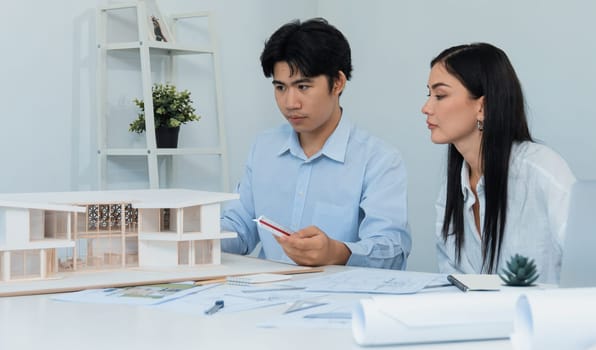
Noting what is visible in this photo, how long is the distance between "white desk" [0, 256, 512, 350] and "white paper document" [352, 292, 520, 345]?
0.8 inches

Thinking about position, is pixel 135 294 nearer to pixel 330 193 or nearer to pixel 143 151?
pixel 330 193

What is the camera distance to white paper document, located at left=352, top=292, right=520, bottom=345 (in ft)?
3.67

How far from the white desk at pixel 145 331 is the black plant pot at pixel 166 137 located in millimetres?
1777

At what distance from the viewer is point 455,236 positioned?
2346 mm

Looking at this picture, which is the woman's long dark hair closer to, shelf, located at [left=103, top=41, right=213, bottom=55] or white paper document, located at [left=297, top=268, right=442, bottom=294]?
white paper document, located at [left=297, top=268, right=442, bottom=294]

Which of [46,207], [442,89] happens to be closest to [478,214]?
[442,89]

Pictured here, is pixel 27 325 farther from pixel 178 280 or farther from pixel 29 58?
pixel 29 58

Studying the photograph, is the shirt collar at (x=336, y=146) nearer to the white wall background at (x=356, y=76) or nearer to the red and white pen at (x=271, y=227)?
the red and white pen at (x=271, y=227)

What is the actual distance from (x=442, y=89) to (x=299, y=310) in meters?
1.14

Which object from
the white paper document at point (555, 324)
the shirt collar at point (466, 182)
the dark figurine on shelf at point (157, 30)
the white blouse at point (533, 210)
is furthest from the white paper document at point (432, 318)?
the dark figurine on shelf at point (157, 30)

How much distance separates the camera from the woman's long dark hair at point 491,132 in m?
2.25

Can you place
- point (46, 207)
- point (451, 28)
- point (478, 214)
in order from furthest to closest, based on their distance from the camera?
point (451, 28), point (478, 214), point (46, 207)

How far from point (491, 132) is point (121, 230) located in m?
1.04

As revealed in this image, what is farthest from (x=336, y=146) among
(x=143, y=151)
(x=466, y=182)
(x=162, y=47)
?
(x=162, y=47)
